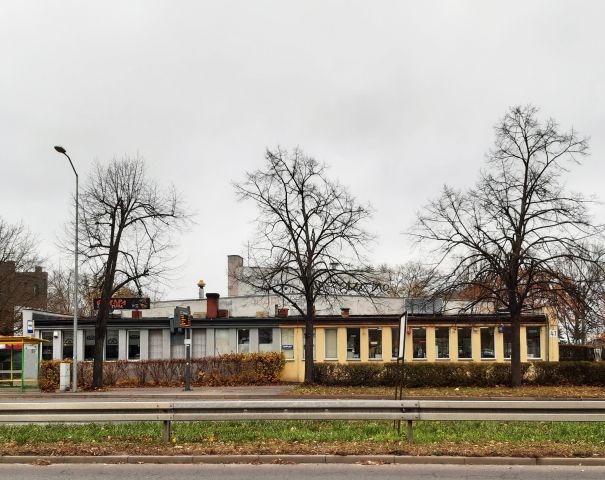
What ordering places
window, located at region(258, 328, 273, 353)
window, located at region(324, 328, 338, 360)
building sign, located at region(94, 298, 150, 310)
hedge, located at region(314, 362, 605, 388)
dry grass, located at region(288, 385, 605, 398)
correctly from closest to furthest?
dry grass, located at region(288, 385, 605, 398) → hedge, located at region(314, 362, 605, 388) → building sign, located at region(94, 298, 150, 310) → window, located at region(324, 328, 338, 360) → window, located at region(258, 328, 273, 353)

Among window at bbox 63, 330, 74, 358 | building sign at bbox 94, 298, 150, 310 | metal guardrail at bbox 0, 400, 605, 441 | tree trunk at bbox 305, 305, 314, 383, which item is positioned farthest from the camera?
window at bbox 63, 330, 74, 358

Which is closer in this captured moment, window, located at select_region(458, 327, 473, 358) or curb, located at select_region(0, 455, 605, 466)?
curb, located at select_region(0, 455, 605, 466)

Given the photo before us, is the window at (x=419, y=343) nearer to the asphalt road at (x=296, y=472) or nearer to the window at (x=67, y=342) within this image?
the window at (x=67, y=342)

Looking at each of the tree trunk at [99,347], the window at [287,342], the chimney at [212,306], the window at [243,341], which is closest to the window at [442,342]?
the window at [287,342]

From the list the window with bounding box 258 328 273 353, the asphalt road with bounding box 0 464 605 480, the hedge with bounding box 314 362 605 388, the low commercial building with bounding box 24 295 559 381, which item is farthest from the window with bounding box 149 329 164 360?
the asphalt road with bounding box 0 464 605 480

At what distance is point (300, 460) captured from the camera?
1043cm

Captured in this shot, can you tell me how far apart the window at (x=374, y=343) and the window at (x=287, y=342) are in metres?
4.28

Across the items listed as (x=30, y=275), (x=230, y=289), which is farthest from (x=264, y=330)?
(x=30, y=275)

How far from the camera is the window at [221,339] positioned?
38344mm

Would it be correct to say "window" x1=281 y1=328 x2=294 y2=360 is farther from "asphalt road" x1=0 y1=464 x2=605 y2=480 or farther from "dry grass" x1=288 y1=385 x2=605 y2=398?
"asphalt road" x1=0 y1=464 x2=605 y2=480

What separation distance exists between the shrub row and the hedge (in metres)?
5.45

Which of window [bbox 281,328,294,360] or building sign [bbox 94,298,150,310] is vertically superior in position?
building sign [bbox 94,298,150,310]

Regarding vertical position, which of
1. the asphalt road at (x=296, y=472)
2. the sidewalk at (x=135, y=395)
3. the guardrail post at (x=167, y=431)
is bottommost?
the sidewalk at (x=135, y=395)

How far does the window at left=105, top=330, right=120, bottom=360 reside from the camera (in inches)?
1534
